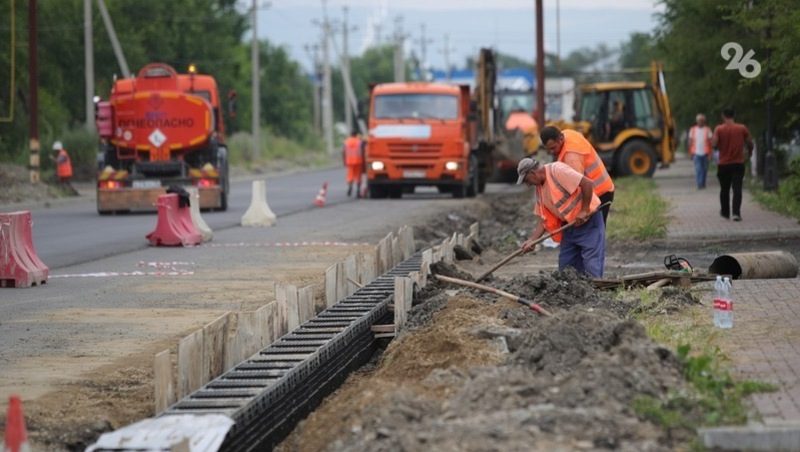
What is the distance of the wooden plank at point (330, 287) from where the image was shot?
1443 centimetres

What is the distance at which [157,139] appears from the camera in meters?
34.2

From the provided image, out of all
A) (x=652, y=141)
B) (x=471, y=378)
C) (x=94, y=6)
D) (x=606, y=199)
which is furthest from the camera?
(x=94, y=6)

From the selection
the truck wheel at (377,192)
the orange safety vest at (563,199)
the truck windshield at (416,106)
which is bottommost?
the truck wheel at (377,192)

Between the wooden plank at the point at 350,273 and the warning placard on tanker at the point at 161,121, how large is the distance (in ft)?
60.9

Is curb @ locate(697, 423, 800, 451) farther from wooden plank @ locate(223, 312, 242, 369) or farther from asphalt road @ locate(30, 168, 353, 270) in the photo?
asphalt road @ locate(30, 168, 353, 270)

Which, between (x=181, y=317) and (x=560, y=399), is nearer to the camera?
(x=560, y=399)

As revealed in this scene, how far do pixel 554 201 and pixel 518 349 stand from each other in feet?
12.4

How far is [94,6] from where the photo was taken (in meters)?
65.0

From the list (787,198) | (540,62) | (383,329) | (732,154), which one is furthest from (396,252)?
(540,62)

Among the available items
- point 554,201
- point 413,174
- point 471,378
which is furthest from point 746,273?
point 413,174

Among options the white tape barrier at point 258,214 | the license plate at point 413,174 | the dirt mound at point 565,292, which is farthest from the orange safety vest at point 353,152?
the dirt mound at point 565,292

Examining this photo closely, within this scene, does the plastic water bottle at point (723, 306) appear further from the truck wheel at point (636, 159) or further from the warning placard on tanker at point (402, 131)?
the truck wheel at point (636, 159)

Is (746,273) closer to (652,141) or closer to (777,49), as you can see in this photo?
(777,49)

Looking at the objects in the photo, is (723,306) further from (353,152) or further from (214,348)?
(353,152)
